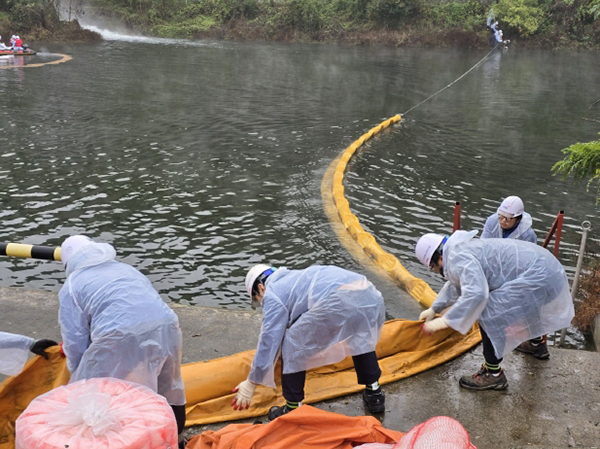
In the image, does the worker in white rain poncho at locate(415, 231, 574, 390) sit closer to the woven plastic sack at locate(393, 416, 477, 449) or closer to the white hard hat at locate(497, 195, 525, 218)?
the white hard hat at locate(497, 195, 525, 218)

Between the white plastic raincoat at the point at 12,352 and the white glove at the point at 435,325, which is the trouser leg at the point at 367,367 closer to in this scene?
the white glove at the point at 435,325

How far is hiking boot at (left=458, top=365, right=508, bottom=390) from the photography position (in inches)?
182

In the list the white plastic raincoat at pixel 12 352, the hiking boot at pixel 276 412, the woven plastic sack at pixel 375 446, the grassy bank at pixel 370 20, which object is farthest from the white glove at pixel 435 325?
the grassy bank at pixel 370 20

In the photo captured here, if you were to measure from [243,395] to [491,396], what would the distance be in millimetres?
1874

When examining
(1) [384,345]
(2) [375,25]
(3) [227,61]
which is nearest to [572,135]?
(1) [384,345]

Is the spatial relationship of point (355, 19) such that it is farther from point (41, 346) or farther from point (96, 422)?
point (96, 422)

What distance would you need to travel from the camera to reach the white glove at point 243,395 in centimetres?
419

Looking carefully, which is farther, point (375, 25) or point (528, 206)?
point (375, 25)

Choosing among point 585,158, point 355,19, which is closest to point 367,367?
point 585,158

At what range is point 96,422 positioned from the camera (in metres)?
2.52

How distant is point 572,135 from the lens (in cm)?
1617

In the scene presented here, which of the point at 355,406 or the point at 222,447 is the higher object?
the point at 222,447

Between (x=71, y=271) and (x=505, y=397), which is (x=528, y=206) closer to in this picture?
(x=505, y=397)

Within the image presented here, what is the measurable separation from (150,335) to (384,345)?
7.17 feet
